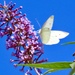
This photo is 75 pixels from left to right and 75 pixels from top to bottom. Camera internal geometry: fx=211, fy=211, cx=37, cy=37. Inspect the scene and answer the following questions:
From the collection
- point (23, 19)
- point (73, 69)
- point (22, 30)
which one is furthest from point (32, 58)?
point (73, 69)

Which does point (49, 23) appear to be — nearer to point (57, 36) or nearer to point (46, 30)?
point (46, 30)

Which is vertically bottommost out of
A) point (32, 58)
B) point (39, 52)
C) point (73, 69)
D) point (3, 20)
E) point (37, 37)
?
point (73, 69)

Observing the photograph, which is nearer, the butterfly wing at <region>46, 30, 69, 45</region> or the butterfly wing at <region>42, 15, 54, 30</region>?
the butterfly wing at <region>42, 15, 54, 30</region>

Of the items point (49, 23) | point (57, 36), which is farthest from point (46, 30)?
point (57, 36)

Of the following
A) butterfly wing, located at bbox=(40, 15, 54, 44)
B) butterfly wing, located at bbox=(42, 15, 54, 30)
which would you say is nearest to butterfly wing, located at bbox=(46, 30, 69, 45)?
butterfly wing, located at bbox=(40, 15, 54, 44)

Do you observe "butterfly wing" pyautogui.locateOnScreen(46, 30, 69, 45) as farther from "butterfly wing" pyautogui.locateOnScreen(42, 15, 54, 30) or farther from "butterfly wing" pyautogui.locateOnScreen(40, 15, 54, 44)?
"butterfly wing" pyautogui.locateOnScreen(42, 15, 54, 30)

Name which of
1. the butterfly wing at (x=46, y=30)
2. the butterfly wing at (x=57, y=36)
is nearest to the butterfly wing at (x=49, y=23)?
the butterfly wing at (x=46, y=30)

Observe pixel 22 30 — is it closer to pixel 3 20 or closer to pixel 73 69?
pixel 3 20

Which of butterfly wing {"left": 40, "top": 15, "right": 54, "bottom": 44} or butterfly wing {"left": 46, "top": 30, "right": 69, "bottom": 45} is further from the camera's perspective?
butterfly wing {"left": 46, "top": 30, "right": 69, "bottom": 45}

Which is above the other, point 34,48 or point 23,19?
point 23,19

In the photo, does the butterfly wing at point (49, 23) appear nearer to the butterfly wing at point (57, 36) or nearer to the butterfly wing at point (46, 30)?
the butterfly wing at point (46, 30)

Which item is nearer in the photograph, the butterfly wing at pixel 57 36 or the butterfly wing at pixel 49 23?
the butterfly wing at pixel 49 23
